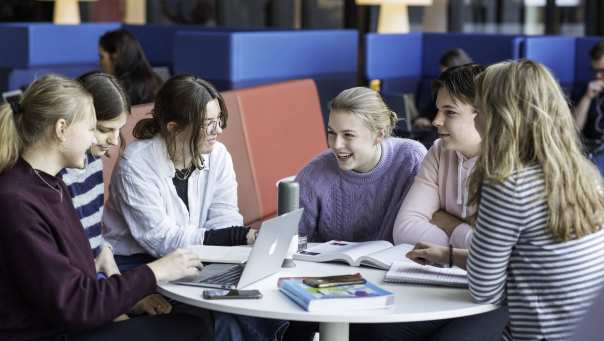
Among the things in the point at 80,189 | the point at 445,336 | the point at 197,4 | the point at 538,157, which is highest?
the point at 197,4

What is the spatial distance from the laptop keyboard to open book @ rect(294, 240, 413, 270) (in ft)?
0.78

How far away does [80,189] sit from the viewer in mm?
2893

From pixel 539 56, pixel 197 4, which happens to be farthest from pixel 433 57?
pixel 197 4

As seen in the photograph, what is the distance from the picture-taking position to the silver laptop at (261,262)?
235 cm

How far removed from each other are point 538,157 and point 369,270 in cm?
63

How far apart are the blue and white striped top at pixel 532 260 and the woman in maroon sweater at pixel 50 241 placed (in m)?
0.75

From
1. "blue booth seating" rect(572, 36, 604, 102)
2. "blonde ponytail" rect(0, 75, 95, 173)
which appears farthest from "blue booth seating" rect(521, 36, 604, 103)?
"blonde ponytail" rect(0, 75, 95, 173)

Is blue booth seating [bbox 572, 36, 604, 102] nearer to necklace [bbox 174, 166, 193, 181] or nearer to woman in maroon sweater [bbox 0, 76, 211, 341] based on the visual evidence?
necklace [bbox 174, 166, 193, 181]

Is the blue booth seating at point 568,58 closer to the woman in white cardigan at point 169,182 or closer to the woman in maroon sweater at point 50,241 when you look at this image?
the woman in white cardigan at point 169,182

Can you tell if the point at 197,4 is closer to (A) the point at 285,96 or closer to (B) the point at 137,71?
(B) the point at 137,71

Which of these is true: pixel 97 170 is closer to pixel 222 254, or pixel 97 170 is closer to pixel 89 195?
pixel 89 195

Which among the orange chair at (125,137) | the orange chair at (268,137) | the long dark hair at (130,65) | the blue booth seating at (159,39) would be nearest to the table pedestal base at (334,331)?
the orange chair at (125,137)

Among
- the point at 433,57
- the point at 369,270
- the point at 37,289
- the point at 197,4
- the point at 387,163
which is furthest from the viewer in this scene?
the point at 197,4

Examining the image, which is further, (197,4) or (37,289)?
(197,4)
